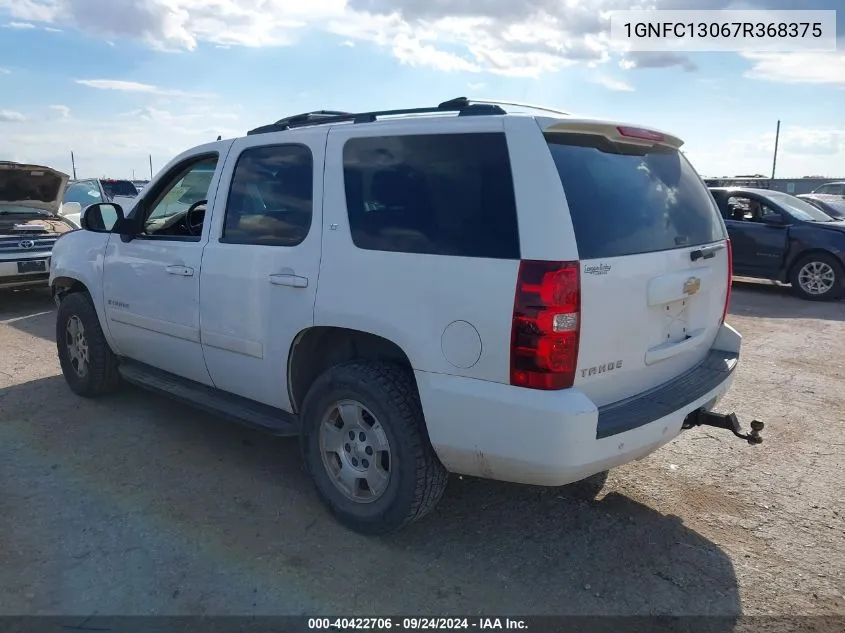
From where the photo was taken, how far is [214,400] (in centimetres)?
423

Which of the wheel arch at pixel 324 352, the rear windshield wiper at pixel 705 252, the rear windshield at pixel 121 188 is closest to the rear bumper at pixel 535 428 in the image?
the wheel arch at pixel 324 352

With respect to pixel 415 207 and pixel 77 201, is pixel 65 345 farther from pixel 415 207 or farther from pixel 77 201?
pixel 77 201

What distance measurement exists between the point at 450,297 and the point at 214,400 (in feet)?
6.44

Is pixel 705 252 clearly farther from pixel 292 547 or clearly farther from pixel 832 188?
pixel 832 188

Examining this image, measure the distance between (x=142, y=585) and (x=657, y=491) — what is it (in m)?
2.74

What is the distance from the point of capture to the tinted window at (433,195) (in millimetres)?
2953

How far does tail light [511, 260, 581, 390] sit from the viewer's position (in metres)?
2.77

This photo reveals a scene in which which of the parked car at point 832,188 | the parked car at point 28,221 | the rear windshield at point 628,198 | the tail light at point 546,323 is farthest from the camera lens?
the parked car at point 832,188

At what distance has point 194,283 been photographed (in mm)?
4219

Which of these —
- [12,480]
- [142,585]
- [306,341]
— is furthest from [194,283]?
[142,585]

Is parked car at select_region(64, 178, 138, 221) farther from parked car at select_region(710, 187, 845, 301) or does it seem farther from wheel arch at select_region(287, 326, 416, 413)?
wheel arch at select_region(287, 326, 416, 413)

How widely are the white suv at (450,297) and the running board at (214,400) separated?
0.07 feet

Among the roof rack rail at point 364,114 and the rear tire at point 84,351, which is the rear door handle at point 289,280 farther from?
the rear tire at point 84,351

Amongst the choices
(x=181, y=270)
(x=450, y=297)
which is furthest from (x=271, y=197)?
(x=450, y=297)
